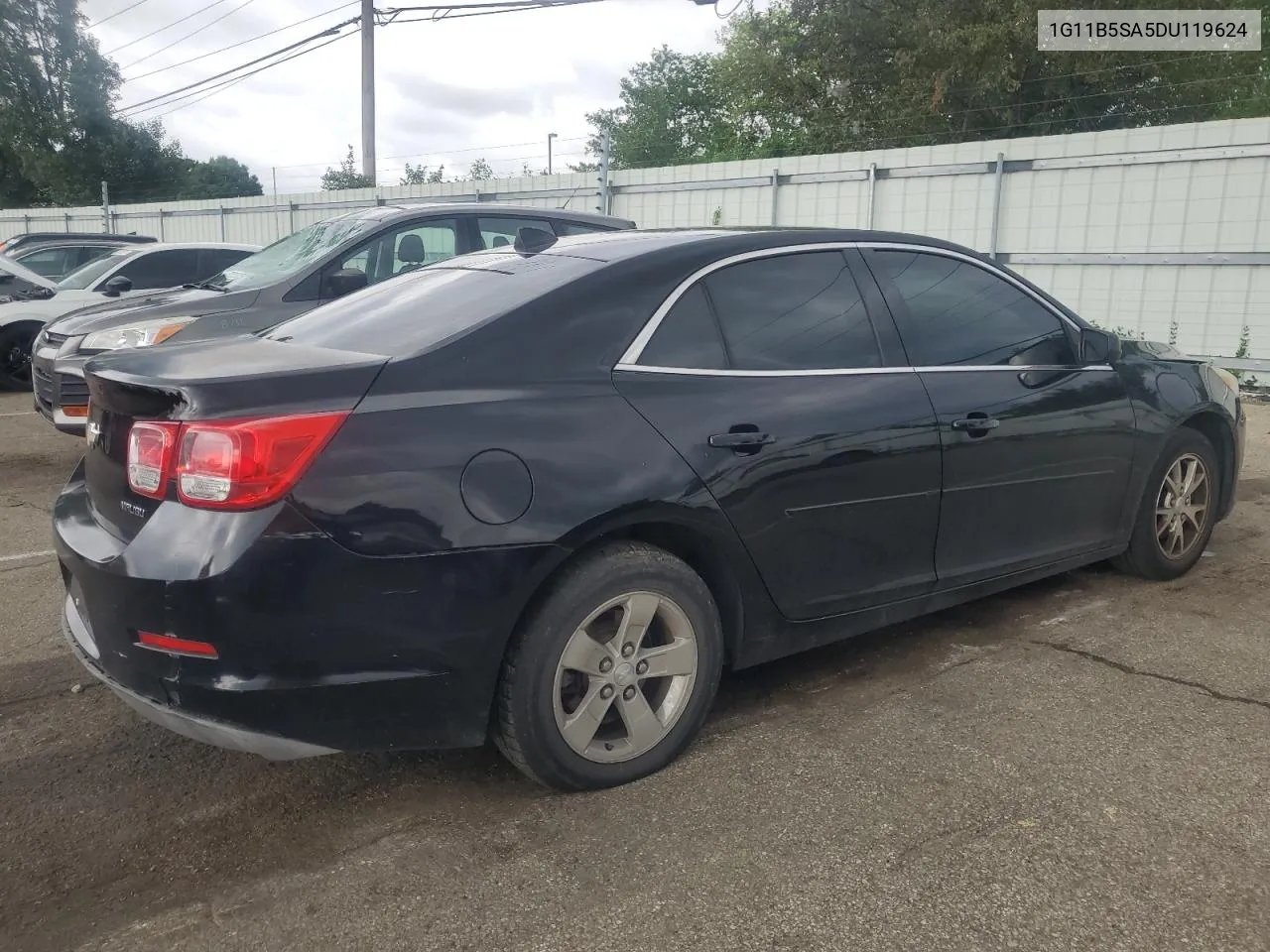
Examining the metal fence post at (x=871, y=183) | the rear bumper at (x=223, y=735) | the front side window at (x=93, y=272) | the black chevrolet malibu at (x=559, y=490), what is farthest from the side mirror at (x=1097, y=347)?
the front side window at (x=93, y=272)

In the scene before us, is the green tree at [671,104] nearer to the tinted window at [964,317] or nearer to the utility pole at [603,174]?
the utility pole at [603,174]

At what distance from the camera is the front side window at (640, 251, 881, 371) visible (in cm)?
319

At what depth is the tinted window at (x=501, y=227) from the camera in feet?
25.0

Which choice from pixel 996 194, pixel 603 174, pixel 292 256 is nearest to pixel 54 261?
pixel 603 174

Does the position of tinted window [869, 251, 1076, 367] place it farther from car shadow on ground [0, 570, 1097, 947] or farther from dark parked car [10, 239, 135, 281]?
dark parked car [10, 239, 135, 281]

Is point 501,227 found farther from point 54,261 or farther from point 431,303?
point 54,261

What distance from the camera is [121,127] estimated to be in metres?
49.2

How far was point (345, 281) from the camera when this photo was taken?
22.2ft

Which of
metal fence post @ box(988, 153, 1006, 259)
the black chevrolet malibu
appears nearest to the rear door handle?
the black chevrolet malibu

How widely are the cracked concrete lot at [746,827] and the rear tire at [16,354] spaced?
8.60 meters

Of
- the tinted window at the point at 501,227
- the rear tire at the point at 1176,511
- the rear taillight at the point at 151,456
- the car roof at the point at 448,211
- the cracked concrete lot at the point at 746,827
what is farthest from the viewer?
the tinted window at the point at 501,227

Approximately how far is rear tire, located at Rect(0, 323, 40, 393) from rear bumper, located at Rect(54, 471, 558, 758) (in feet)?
32.4

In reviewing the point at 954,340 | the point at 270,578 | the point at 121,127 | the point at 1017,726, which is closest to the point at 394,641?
the point at 270,578

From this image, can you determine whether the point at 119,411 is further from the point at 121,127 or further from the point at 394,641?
the point at 121,127
